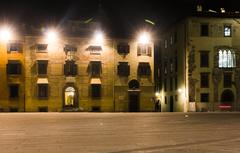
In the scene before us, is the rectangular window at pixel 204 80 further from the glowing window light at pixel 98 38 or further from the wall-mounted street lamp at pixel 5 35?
the wall-mounted street lamp at pixel 5 35

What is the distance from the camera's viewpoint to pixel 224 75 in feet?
199

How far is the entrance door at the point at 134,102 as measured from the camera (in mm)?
61406

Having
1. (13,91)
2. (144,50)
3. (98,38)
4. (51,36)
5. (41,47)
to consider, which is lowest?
(13,91)

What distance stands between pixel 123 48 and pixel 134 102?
731 cm

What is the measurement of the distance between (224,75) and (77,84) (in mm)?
19205

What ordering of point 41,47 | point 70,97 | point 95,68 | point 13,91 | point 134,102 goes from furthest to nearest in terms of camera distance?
point 134,102 < point 95,68 < point 70,97 < point 41,47 < point 13,91

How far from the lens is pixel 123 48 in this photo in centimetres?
6166

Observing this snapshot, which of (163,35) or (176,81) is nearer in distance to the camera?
(176,81)

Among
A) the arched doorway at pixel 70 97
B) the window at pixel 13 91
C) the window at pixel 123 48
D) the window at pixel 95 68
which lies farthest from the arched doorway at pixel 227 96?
the window at pixel 13 91

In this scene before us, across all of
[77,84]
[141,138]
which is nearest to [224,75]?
[77,84]

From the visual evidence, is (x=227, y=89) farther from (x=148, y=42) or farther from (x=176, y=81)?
(x=148, y=42)

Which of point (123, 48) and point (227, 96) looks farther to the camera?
point (123, 48)

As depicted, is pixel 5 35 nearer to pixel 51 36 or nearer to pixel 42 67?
pixel 51 36

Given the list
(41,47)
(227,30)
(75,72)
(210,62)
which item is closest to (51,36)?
(41,47)
